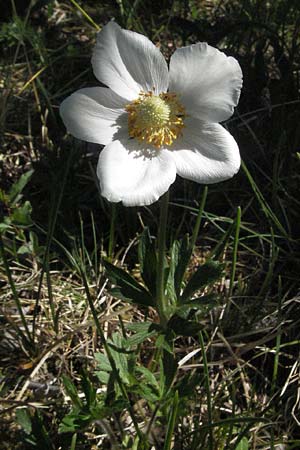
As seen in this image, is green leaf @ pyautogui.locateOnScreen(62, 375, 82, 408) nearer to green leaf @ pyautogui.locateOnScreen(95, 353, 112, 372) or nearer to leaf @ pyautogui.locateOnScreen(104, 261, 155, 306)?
green leaf @ pyautogui.locateOnScreen(95, 353, 112, 372)

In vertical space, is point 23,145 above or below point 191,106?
below

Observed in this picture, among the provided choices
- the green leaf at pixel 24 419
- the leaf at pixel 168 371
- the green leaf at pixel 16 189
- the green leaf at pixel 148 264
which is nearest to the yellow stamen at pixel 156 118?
the green leaf at pixel 148 264

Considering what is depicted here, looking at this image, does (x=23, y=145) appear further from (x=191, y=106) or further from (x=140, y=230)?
(x=191, y=106)

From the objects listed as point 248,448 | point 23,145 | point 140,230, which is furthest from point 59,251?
point 248,448

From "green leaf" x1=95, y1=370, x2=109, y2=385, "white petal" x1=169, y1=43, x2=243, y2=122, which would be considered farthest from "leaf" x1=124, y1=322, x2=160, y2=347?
"white petal" x1=169, y1=43, x2=243, y2=122

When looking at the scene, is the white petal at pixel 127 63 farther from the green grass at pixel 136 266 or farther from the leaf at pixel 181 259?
the leaf at pixel 181 259

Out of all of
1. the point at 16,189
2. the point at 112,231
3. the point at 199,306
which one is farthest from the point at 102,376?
the point at 16,189
